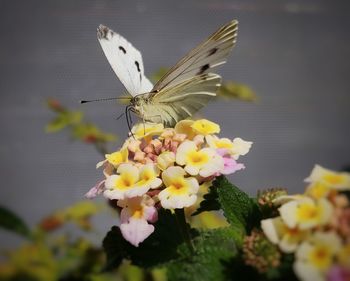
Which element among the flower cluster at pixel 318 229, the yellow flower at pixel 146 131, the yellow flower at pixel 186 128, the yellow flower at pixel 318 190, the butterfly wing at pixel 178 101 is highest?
the butterfly wing at pixel 178 101

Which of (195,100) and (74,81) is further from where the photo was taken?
(74,81)

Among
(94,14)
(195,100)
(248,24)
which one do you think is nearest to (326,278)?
(195,100)

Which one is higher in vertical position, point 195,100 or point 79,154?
point 79,154

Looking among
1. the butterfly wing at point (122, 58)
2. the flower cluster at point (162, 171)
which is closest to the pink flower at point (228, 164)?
the flower cluster at point (162, 171)

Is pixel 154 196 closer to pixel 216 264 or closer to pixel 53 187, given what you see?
pixel 216 264

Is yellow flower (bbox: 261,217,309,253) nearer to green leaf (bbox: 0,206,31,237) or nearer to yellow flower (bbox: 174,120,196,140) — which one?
yellow flower (bbox: 174,120,196,140)

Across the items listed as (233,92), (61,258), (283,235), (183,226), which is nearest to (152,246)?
(183,226)

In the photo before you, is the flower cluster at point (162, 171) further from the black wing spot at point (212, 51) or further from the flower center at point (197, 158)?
the black wing spot at point (212, 51)
